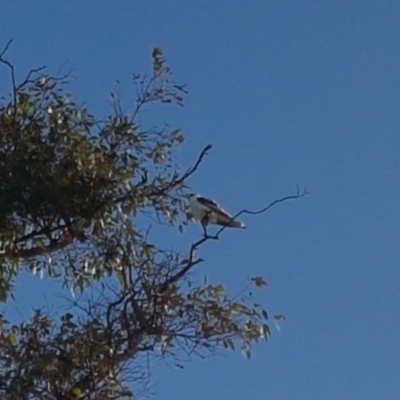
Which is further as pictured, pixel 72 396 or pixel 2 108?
pixel 2 108

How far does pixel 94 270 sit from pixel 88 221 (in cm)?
35

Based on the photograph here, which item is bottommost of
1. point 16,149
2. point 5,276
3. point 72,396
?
point 72,396

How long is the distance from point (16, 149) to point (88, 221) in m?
0.63

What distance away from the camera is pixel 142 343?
28.3 feet

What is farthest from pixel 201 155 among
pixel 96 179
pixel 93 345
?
pixel 93 345

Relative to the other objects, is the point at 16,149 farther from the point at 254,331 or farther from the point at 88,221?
the point at 254,331

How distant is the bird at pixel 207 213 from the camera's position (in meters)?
9.81

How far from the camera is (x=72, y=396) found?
27.9ft

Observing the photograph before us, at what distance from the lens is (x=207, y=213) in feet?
33.0

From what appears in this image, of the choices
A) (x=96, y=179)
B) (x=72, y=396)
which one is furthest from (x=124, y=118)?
(x=72, y=396)

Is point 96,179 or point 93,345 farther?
point 96,179

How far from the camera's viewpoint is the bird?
9.81 metres

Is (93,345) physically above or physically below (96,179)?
below

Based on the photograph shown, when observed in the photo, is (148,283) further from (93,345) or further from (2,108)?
(2,108)
